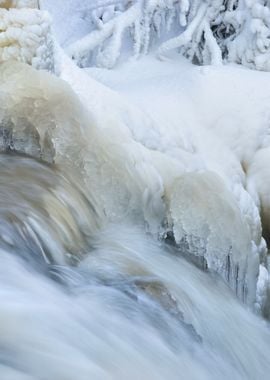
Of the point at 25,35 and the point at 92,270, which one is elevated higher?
the point at 25,35

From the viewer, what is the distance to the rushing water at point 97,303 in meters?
1.47

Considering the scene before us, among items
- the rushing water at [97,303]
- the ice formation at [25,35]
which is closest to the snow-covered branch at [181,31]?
the ice formation at [25,35]

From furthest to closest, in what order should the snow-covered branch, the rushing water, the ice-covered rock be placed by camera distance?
the snow-covered branch
the ice-covered rock
the rushing water

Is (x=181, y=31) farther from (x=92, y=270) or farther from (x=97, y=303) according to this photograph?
(x=97, y=303)

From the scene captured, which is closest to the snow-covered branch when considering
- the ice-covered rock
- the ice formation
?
the ice formation

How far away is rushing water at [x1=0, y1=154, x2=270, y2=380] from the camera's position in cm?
147

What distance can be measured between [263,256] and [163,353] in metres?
1.41

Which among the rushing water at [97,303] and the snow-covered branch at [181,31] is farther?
the snow-covered branch at [181,31]

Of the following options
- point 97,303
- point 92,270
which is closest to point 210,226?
point 92,270

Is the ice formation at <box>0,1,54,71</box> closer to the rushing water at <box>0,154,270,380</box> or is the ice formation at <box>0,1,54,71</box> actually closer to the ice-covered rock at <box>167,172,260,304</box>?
the rushing water at <box>0,154,270,380</box>

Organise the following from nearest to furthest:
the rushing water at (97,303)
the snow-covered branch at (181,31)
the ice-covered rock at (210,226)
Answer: the rushing water at (97,303)
the ice-covered rock at (210,226)
the snow-covered branch at (181,31)

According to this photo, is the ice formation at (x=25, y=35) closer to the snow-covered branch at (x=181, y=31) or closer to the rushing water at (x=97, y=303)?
the rushing water at (x=97, y=303)

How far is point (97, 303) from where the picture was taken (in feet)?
6.10

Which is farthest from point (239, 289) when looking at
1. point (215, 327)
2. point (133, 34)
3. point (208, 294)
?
point (133, 34)
